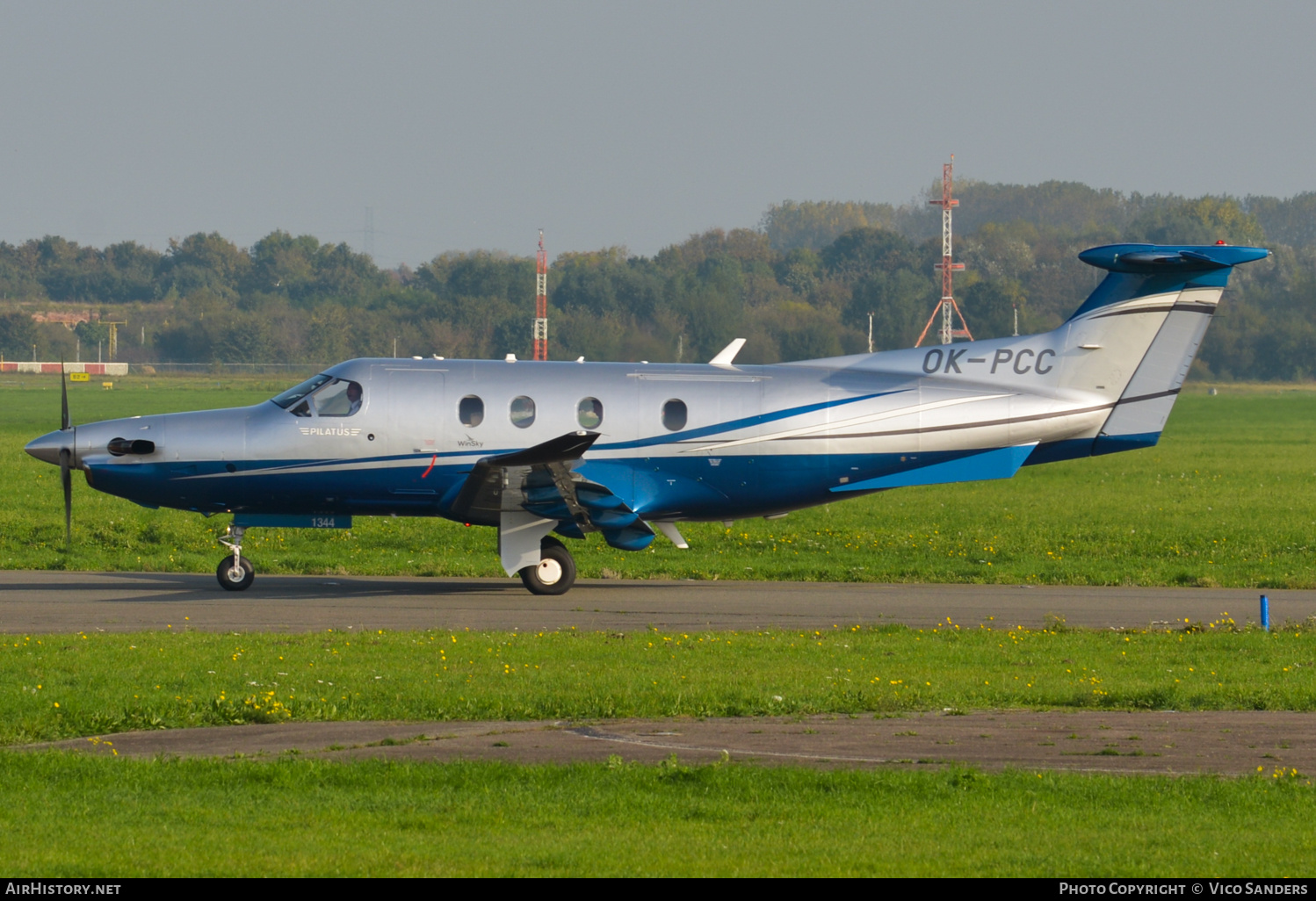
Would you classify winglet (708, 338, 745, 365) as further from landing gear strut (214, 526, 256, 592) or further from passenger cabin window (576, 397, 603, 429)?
landing gear strut (214, 526, 256, 592)

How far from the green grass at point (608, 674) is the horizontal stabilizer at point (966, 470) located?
4521 millimetres

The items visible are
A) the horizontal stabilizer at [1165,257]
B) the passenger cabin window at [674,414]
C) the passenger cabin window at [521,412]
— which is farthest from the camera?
the passenger cabin window at [674,414]

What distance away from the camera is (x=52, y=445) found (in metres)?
20.2

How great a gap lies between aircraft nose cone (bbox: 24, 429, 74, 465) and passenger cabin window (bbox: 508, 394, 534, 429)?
20.4 ft

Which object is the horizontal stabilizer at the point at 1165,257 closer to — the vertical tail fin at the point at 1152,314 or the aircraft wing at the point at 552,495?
the vertical tail fin at the point at 1152,314

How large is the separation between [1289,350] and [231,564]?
72.3 meters

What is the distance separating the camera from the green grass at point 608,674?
1244 centimetres

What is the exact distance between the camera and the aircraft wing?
1917cm

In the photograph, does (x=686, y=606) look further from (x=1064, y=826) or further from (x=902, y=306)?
(x=902, y=306)

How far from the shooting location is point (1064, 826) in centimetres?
866

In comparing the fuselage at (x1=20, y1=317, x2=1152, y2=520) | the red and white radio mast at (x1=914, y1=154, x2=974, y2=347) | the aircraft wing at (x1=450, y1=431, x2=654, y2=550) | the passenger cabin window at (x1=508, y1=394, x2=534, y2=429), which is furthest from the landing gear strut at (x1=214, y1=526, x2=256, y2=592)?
the red and white radio mast at (x1=914, y1=154, x2=974, y2=347)

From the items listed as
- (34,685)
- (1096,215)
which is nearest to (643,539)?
(34,685)

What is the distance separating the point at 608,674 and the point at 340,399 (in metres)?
8.41

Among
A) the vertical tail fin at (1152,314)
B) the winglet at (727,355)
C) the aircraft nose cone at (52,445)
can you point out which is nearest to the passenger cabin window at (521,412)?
the winglet at (727,355)
